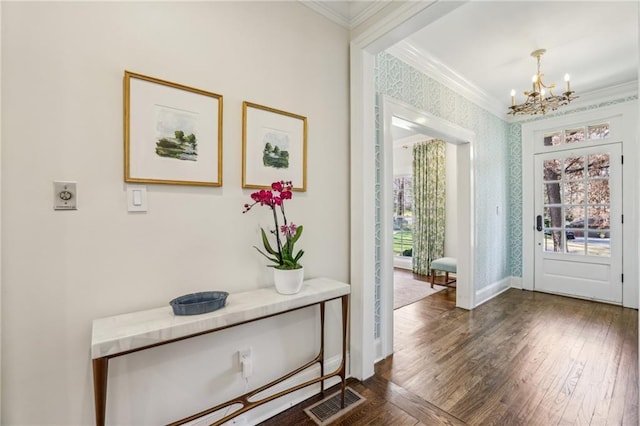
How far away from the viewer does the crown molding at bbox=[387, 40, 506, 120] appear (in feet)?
8.54

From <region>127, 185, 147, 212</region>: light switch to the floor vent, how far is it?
4.89 feet

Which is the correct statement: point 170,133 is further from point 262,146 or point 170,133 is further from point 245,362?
point 245,362

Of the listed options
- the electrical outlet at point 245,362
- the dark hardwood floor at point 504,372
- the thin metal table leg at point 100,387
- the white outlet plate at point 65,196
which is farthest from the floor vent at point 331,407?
the white outlet plate at point 65,196

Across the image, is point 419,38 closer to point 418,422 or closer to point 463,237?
point 463,237

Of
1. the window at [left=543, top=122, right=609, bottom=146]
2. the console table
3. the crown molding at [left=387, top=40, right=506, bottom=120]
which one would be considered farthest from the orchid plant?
the window at [left=543, top=122, right=609, bottom=146]

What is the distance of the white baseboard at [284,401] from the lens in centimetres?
153

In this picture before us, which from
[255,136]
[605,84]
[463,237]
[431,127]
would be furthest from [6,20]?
[605,84]

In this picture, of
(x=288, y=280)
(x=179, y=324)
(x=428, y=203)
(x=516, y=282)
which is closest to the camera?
(x=179, y=324)

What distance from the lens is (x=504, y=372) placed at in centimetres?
213

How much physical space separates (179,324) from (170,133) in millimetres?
885

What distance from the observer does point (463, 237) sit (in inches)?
139

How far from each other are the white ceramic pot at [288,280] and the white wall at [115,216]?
0.62ft

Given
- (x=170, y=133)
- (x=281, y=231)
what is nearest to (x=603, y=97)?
(x=281, y=231)

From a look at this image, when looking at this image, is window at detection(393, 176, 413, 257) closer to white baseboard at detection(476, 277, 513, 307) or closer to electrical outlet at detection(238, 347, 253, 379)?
white baseboard at detection(476, 277, 513, 307)
